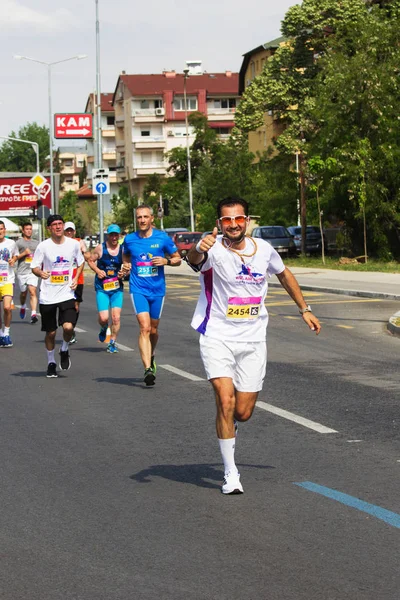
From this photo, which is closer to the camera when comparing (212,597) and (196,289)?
(212,597)

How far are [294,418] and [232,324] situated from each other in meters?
3.07

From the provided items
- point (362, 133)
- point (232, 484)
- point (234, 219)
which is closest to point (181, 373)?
point (232, 484)

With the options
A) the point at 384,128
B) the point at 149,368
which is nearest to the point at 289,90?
the point at 384,128

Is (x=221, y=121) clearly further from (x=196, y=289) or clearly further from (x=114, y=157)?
(x=196, y=289)

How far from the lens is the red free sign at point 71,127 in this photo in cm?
6341

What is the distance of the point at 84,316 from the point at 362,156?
20.6 meters

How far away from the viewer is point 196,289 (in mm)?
35219

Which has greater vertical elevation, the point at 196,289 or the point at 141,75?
the point at 141,75

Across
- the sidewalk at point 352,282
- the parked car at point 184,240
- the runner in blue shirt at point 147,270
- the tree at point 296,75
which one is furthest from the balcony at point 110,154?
the runner in blue shirt at point 147,270

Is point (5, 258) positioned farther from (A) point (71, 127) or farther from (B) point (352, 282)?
(A) point (71, 127)

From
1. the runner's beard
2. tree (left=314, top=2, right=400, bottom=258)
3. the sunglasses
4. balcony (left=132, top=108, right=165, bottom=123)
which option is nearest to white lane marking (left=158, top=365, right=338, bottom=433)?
the runner's beard

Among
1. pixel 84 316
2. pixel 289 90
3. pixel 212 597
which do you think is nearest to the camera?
pixel 212 597

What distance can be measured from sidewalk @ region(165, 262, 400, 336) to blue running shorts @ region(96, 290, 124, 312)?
37.6ft

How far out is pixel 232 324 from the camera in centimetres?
732
